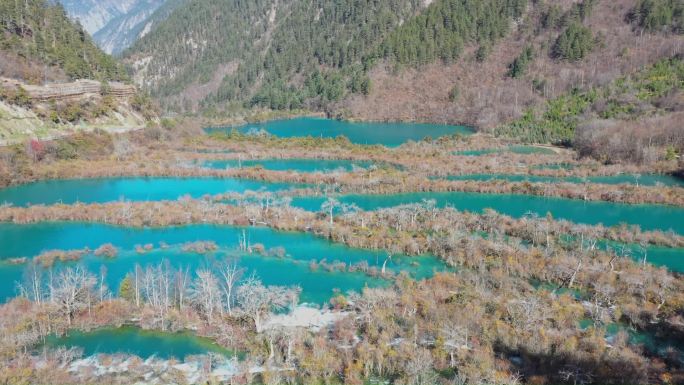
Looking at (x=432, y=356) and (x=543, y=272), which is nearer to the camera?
(x=432, y=356)

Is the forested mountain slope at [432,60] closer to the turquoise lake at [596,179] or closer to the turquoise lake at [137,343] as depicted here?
the turquoise lake at [596,179]

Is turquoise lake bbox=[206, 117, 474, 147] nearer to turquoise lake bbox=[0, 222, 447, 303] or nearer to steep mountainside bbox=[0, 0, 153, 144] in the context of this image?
steep mountainside bbox=[0, 0, 153, 144]

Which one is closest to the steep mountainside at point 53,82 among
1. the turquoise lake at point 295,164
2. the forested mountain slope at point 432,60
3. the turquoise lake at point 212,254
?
the turquoise lake at point 295,164

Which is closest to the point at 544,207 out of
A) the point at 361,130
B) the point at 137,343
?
the point at 137,343

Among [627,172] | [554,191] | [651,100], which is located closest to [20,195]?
[554,191]

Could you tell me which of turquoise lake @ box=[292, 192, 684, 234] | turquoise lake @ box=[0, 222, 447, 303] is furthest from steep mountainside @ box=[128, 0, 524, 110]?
turquoise lake @ box=[0, 222, 447, 303]

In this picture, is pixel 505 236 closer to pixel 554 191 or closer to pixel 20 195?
pixel 554 191
